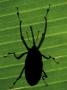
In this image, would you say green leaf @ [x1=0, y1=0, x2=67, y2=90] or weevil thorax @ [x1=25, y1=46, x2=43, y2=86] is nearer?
green leaf @ [x1=0, y1=0, x2=67, y2=90]

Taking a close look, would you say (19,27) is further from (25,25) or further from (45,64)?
(45,64)

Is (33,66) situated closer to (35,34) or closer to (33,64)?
(33,64)

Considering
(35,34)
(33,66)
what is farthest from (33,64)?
(35,34)

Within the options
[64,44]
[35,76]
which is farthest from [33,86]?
[64,44]

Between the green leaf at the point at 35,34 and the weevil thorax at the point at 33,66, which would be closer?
the green leaf at the point at 35,34
